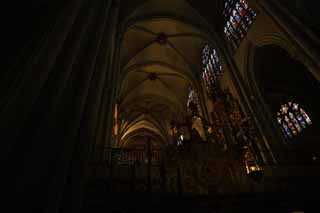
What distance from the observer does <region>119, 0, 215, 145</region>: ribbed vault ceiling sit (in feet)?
38.7

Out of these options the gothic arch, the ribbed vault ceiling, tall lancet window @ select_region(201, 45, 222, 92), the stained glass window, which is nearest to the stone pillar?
the gothic arch

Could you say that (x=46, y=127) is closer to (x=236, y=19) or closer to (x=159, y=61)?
(x=236, y=19)

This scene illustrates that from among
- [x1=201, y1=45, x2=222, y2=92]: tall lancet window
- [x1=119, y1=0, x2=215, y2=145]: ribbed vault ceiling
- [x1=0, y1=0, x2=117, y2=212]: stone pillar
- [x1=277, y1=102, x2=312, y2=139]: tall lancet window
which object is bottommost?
[x1=0, y1=0, x2=117, y2=212]: stone pillar

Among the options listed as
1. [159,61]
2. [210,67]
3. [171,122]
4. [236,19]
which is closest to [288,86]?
[210,67]

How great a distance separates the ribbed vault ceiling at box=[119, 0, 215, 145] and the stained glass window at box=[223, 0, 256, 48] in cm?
157

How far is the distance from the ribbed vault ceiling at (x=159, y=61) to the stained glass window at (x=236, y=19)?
5.16 feet

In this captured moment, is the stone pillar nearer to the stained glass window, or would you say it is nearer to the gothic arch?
the gothic arch

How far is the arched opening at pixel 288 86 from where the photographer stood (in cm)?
958

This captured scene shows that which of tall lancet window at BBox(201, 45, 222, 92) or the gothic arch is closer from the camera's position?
the gothic arch

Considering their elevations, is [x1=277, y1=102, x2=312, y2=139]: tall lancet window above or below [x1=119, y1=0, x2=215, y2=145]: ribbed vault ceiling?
below

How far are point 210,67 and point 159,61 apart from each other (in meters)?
4.63

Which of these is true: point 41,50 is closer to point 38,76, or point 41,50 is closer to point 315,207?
point 38,76

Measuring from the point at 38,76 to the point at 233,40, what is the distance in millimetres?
10718

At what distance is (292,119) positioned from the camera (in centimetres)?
1107
